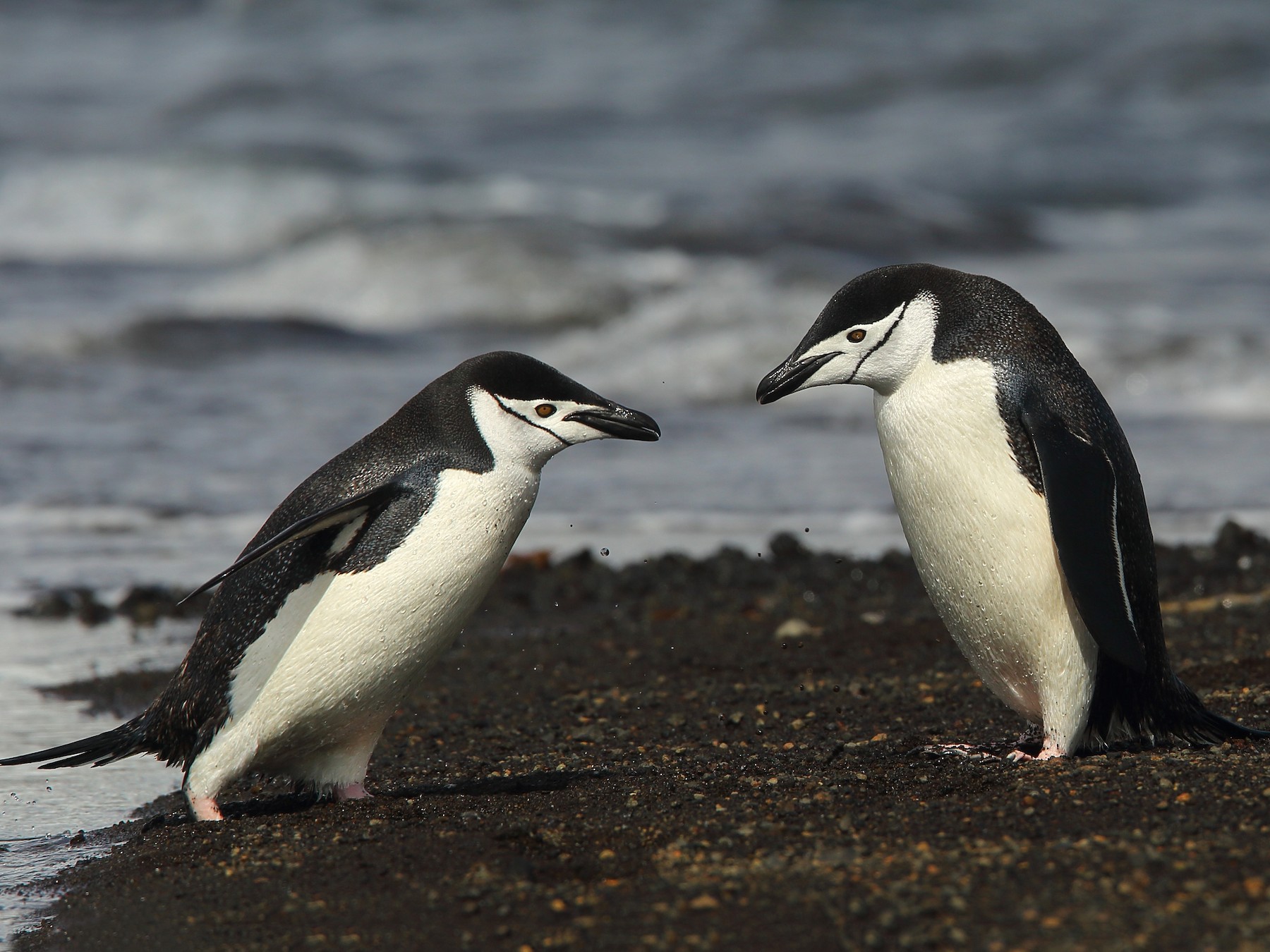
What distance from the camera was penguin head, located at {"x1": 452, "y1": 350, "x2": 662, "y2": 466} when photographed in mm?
3705

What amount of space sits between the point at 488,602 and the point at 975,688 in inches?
102

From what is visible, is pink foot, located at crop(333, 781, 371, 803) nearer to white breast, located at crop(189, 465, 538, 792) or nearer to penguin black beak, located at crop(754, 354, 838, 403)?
white breast, located at crop(189, 465, 538, 792)

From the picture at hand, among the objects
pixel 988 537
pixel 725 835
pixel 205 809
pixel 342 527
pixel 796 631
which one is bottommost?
pixel 205 809

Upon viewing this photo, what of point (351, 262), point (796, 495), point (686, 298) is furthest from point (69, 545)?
point (351, 262)

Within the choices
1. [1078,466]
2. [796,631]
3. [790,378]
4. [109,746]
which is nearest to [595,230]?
[796,631]

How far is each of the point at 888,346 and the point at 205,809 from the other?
2019 millimetres

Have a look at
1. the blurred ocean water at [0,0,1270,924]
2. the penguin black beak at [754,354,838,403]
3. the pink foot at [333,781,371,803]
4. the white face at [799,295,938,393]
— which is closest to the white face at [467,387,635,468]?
the penguin black beak at [754,354,838,403]

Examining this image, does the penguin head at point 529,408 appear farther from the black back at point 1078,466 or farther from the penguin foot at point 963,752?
the penguin foot at point 963,752

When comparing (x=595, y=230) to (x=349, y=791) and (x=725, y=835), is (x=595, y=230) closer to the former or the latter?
(x=349, y=791)

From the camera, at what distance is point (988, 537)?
143 inches

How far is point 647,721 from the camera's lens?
4578 millimetres

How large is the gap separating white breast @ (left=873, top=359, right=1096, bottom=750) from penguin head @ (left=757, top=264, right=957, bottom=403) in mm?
62

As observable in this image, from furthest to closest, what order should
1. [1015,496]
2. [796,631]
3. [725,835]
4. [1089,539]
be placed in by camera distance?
[796,631], [1015,496], [1089,539], [725,835]

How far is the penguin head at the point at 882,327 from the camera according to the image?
12.4 ft
